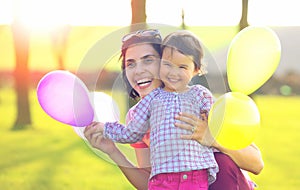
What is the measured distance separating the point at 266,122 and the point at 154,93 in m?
7.05

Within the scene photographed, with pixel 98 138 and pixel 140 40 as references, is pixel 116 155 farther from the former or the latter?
pixel 140 40

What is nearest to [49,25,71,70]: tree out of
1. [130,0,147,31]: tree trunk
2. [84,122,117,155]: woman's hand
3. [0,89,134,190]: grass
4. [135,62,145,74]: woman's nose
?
[0,89,134,190]: grass

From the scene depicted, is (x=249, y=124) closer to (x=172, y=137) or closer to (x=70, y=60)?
(x=172, y=137)

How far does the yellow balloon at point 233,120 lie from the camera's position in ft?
5.92

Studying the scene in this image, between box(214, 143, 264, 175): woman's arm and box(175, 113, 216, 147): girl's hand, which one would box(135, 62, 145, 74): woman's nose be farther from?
box(214, 143, 264, 175): woman's arm

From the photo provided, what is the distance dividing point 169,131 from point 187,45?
269 millimetres

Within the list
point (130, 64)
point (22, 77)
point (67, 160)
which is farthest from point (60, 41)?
point (130, 64)

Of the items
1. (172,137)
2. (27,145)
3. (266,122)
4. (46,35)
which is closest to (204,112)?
(172,137)

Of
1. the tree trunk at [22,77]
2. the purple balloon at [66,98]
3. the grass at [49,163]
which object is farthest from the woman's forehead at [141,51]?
the tree trunk at [22,77]

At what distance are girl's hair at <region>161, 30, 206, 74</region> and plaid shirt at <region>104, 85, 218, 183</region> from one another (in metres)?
0.08

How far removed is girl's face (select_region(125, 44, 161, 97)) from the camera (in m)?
1.86

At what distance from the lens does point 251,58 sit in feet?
6.35

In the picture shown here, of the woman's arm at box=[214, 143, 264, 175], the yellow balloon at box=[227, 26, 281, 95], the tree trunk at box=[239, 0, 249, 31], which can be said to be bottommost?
the tree trunk at box=[239, 0, 249, 31]

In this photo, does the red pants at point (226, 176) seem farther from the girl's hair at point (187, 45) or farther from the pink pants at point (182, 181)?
the girl's hair at point (187, 45)
